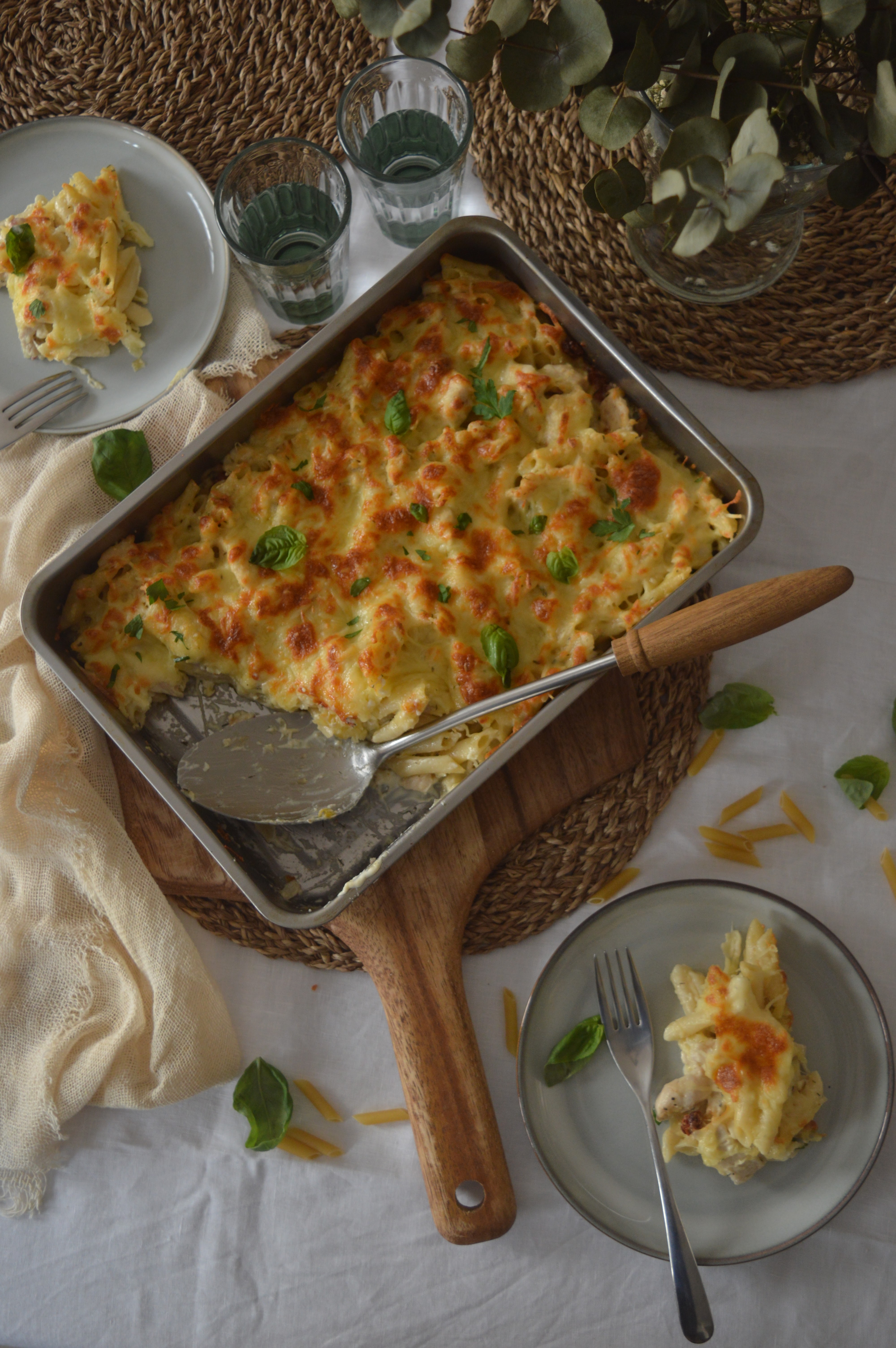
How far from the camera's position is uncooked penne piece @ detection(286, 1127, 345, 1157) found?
9.16 ft

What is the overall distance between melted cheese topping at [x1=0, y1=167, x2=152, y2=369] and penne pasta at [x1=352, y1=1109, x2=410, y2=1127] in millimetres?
2269

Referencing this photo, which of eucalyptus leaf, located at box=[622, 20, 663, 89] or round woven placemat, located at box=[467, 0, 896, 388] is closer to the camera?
eucalyptus leaf, located at box=[622, 20, 663, 89]

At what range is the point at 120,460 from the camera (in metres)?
2.82

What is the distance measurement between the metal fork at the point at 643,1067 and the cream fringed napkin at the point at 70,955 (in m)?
1.04

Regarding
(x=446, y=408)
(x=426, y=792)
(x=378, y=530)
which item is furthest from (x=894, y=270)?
(x=426, y=792)

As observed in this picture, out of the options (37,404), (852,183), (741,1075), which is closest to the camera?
(852,183)

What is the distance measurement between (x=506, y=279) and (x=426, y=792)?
141 cm

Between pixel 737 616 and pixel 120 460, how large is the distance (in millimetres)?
1717

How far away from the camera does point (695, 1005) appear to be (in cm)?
263

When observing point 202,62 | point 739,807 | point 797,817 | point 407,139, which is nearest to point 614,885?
point 739,807

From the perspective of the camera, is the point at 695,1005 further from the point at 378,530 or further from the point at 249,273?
the point at 249,273

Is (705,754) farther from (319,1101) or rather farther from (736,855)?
(319,1101)

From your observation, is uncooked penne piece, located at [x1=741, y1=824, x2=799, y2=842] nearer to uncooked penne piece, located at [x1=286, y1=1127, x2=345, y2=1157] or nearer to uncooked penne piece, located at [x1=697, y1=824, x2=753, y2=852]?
uncooked penne piece, located at [x1=697, y1=824, x2=753, y2=852]

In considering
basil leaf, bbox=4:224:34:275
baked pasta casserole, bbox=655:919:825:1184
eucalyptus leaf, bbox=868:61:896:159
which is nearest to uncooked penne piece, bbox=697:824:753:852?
baked pasta casserole, bbox=655:919:825:1184
